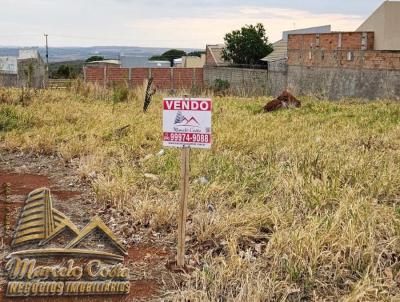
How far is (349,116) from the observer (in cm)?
1052

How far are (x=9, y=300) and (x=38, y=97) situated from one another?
1040 centimetres

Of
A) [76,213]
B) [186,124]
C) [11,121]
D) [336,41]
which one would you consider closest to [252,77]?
[336,41]

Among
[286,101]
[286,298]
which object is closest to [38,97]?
[286,101]

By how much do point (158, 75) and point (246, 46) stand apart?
1384 cm

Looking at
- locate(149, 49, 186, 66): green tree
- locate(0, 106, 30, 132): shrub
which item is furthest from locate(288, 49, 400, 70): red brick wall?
locate(149, 49, 186, 66): green tree

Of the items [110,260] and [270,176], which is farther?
[270,176]

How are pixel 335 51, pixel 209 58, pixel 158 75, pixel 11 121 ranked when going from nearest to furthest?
pixel 11 121 < pixel 335 51 < pixel 158 75 < pixel 209 58

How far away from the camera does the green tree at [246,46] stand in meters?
47.3

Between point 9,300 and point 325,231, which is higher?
point 325,231

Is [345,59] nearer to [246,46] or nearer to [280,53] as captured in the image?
[280,53]

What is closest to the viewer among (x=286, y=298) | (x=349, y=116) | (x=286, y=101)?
(x=286, y=298)

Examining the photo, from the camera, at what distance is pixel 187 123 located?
3564mm

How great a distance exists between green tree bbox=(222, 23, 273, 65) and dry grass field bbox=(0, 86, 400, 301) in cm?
→ 3845

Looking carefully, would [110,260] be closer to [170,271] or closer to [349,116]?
[170,271]
